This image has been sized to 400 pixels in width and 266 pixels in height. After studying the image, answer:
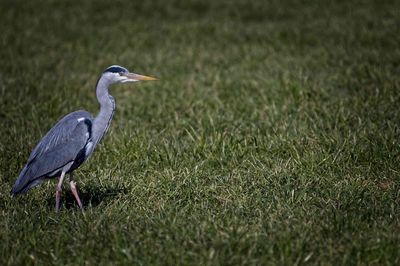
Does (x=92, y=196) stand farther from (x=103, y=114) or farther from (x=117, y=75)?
(x=117, y=75)

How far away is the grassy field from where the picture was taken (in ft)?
13.7

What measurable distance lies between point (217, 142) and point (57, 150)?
187cm

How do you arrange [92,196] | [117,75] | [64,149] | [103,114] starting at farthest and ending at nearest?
[92,196]
[117,75]
[103,114]
[64,149]

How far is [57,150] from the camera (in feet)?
15.7

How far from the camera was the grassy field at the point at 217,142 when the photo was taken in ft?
13.7

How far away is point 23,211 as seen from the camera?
4820 mm

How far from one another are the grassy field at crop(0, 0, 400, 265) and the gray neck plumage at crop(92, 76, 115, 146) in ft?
1.87

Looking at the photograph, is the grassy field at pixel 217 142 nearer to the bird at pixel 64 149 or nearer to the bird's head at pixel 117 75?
the bird at pixel 64 149

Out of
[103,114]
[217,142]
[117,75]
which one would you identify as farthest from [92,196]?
[217,142]

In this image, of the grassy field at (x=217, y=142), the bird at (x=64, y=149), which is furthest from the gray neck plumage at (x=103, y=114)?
the grassy field at (x=217, y=142)

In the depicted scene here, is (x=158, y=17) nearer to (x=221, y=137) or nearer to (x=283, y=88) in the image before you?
(x=283, y=88)

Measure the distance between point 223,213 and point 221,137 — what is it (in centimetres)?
168

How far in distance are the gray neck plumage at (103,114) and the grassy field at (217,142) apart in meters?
0.57

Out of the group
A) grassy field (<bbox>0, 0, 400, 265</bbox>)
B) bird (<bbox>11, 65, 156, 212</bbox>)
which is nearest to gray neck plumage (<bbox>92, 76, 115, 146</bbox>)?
bird (<bbox>11, 65, 156, 212</bbox>)
